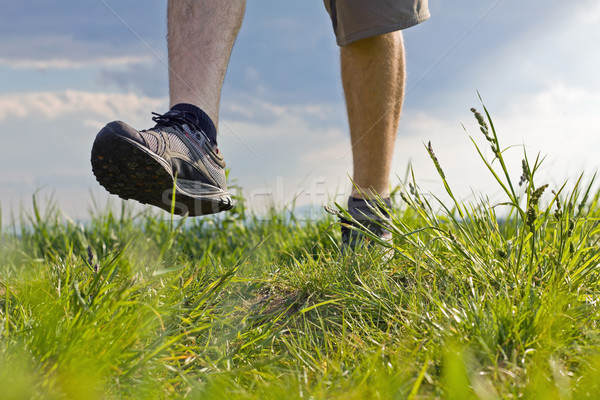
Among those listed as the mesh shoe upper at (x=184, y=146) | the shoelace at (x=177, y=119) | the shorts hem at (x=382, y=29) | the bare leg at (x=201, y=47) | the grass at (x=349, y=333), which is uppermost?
the shorts hem at (x=382, y=29)

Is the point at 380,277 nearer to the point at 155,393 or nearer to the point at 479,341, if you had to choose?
the point at 479,341

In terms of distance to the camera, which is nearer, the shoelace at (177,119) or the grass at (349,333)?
the grass at (349,333)

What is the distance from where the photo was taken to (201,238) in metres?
4.03

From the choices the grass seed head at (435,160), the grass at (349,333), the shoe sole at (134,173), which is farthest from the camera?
the shoe sole at (134,173)

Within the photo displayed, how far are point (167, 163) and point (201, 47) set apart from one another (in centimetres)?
54

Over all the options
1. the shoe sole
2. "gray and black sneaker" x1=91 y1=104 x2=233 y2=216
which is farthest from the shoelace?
the shoe sole

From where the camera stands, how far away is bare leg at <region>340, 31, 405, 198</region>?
8.12ft

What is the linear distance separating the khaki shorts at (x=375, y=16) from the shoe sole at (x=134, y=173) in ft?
3.62

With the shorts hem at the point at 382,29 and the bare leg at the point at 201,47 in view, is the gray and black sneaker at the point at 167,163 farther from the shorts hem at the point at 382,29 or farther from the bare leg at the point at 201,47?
the shorts hem at the point at 382,29

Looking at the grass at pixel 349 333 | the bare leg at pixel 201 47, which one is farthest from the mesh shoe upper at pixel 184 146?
the grass at pixel 349 333

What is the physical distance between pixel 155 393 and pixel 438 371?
24.3 inches

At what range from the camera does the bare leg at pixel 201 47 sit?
2035 millimetres

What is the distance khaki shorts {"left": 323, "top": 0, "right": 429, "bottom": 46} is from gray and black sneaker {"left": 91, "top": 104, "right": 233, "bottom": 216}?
858 millimetres

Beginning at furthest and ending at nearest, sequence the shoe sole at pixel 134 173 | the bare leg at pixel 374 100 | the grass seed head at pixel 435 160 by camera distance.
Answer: the bare leg at pixel 374 100
the shoe sole at pixel 134 173
the grass seed head at pixel 435 160
